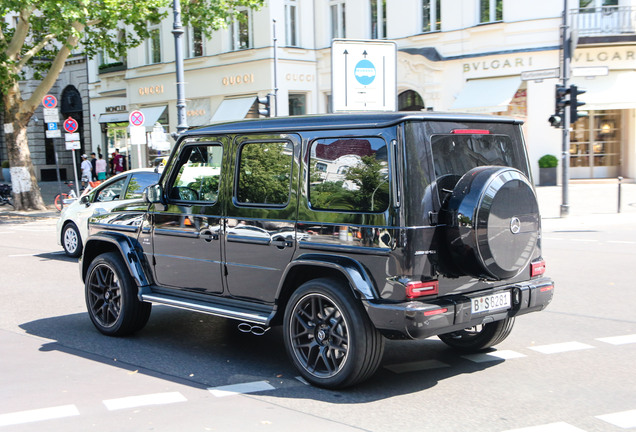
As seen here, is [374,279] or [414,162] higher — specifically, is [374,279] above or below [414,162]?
below

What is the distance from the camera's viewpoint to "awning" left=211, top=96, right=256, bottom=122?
30.5 meters

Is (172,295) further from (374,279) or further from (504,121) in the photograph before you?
(504,121)

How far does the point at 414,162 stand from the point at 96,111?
36.5 m

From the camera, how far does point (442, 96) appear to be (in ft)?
88.8

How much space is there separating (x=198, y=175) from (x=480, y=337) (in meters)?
2.77

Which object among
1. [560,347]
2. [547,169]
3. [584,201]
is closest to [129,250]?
[560,347]

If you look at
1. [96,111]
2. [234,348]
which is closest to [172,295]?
[234,348]

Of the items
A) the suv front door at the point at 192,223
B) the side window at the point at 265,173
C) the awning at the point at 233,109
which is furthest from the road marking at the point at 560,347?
the awning at the point at 233,109

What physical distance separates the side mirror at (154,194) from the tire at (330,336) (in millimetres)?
1838

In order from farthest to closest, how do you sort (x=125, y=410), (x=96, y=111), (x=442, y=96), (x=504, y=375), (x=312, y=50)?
1. (x=96, y=111)
2. (x=312, y=50)
3. (x=442, y=96)
4. (x=504, y=375)
5. (x=125, y=410)

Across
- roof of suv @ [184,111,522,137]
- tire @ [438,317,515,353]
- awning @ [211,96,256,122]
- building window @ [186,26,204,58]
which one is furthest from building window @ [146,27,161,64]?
tire @ [438,317,515,353]

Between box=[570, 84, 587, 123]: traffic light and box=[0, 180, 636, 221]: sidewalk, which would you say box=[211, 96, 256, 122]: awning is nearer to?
box=[0, 180, 636, 221]: sidewalk

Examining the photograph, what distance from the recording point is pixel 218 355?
243 inches

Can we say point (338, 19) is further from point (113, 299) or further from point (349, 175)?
point (349, 175)
